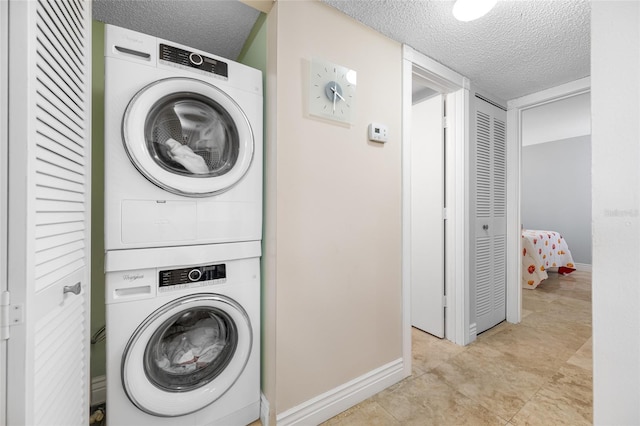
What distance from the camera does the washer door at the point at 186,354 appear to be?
3.62 ft

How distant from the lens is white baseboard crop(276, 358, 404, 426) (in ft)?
4.42

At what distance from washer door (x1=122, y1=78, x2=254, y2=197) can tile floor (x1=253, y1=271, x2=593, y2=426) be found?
1.41 m

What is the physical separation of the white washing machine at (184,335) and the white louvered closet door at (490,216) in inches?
78.2

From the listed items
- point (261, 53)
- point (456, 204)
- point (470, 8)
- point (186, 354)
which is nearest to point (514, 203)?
point (456, 204)

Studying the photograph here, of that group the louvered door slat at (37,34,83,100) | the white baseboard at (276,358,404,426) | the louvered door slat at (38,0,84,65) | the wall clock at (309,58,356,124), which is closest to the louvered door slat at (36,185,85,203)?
the louvered door slat at (37,34,83,100)

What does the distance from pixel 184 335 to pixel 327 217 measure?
898 mm

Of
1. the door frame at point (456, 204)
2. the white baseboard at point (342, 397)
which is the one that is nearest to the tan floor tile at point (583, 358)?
the door frame at point (456, 204)

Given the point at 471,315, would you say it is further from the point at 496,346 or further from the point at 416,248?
the point at 416,248

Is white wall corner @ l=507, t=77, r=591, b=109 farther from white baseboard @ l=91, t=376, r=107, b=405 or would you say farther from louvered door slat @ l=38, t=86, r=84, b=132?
white baseboard @ l=91, t=376, r=107, b=405

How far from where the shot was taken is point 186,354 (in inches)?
49.6

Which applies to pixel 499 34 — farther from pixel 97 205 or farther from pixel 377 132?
pixel 97 205

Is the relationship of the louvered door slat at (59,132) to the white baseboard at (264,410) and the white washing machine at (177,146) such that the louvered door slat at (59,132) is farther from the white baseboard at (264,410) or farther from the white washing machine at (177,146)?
the white baseboard at (264,410)

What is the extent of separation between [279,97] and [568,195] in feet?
20.4

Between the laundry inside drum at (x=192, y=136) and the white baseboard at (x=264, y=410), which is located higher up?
the laundry inside drum at (x=192, y=136)
